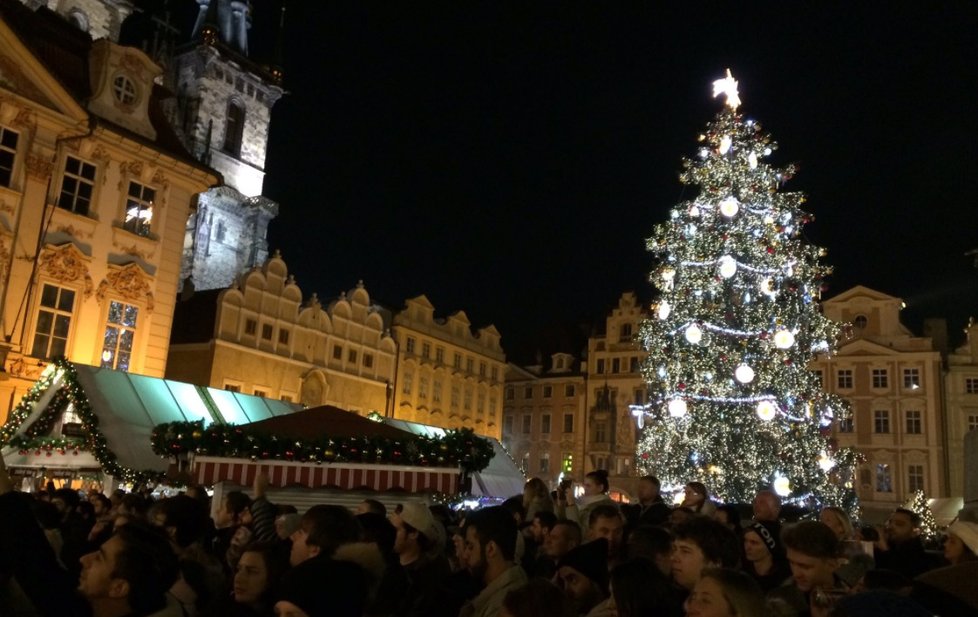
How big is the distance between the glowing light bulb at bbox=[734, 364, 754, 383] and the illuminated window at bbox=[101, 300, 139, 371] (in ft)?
49.0

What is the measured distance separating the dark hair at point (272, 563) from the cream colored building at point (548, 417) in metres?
49.0

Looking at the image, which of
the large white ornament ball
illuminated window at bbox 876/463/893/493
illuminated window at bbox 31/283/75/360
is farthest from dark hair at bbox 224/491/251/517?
illuminated window at bbox 876/463/893/493

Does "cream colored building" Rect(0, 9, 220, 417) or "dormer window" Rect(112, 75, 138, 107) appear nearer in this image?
"cream colored building" Rect(0, 9, 220, 417)

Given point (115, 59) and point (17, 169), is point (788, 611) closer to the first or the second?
point (17, 169)

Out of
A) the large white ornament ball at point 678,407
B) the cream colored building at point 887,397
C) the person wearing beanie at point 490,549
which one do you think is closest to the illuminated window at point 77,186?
the large white ornament ball at point 678,407

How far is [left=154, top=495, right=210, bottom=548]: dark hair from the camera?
6047 mm

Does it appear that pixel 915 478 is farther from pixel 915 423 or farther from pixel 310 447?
pixel 310 447

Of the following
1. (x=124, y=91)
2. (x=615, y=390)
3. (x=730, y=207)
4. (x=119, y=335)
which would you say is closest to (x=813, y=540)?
(x=730, y=207)

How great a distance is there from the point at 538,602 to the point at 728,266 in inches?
678

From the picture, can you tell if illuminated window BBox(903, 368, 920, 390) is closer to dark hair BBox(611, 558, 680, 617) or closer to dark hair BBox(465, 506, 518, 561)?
dark hair BBox(465, 506, 518, 561)

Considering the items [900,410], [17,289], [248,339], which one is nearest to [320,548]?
[17,289]

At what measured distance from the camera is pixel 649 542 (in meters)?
5.09

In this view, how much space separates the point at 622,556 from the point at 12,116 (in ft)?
61.2

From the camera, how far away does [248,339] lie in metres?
31.6
